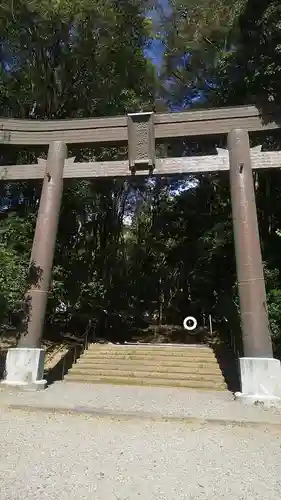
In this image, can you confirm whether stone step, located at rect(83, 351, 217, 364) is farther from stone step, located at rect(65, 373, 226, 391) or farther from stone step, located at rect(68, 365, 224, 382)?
stone step, located at rect(65, 373, 226, 391)

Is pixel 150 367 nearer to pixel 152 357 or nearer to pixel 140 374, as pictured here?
pixel 140 374

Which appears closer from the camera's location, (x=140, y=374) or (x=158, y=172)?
(x=158, y=172)

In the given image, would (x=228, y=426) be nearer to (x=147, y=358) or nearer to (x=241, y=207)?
(x=241, y=207)

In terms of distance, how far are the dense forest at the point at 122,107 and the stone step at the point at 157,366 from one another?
173cm

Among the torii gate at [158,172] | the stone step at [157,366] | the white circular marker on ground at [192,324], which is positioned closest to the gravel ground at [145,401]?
the torii gate at [158,172]

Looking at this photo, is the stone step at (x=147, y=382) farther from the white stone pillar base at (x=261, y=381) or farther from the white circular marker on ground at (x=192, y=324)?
the white circular marker on ground at (x=192, y=324)

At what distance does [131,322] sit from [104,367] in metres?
9.06

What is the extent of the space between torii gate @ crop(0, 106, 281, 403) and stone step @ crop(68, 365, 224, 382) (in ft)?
6.01

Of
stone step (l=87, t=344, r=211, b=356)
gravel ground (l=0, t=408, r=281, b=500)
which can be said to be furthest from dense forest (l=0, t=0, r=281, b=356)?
gravel ground (l=0, t=408, r=281, b=500)

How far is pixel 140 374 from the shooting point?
9.19 metres

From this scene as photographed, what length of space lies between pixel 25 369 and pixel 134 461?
Answer: 181 inches

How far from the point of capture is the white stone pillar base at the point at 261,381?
658 cm

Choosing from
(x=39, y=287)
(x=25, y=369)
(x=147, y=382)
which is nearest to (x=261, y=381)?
(x=147, y=382)

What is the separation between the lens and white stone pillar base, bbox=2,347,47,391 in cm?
751
